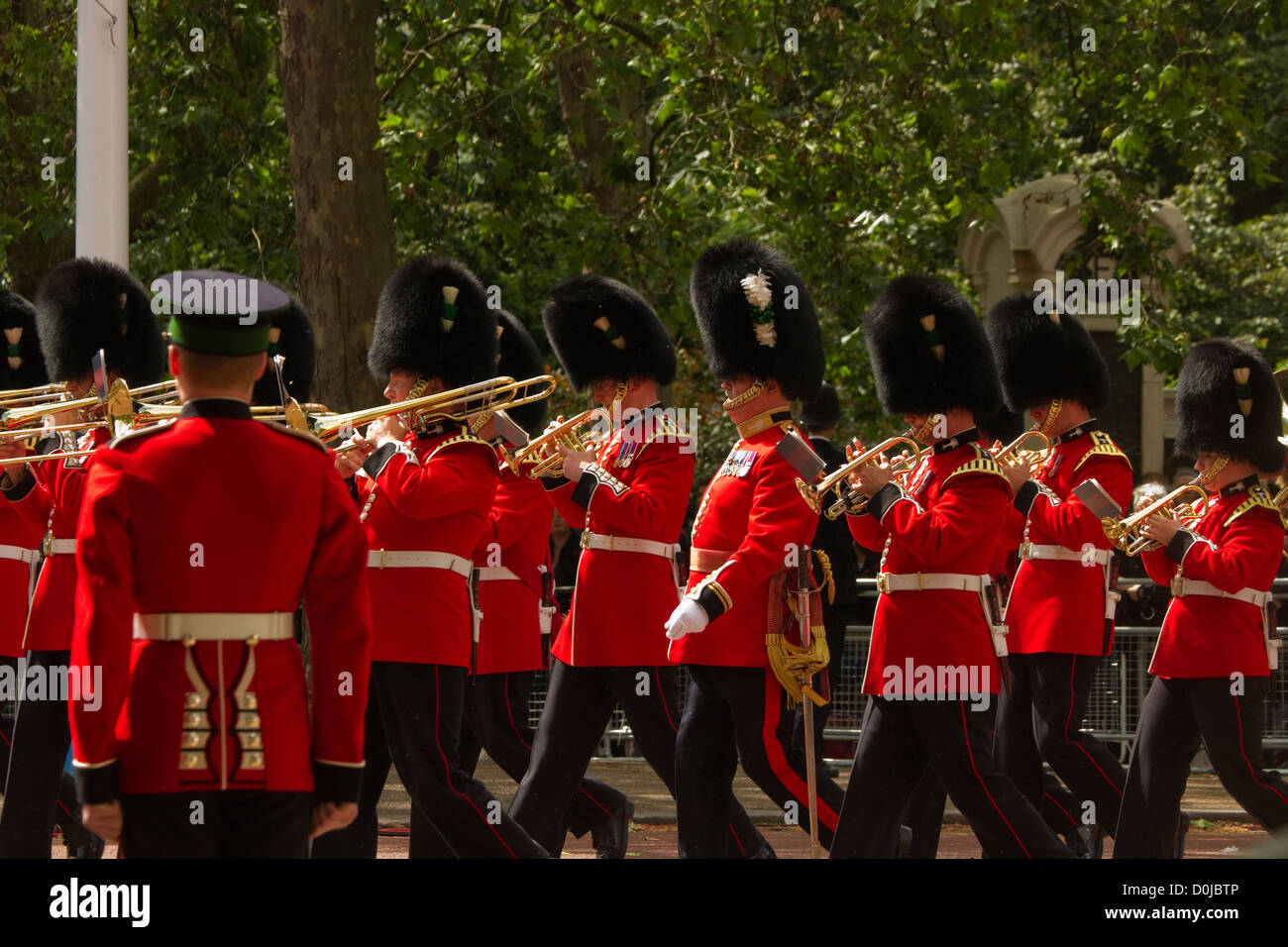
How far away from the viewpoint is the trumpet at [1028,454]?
650cm

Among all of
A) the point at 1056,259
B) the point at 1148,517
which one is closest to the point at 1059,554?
the point at 1148,517

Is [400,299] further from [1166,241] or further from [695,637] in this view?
[1166,241]

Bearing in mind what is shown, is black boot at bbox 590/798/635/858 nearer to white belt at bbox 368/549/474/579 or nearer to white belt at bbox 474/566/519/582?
white belt at bbox 474/566/519/582

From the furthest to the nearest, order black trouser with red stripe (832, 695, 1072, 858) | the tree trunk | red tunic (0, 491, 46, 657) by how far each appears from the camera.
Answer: the tree trunk < red tunic (0, 491, 46, 657) < black trouser with red stripe (832, 695, 1072, 858)

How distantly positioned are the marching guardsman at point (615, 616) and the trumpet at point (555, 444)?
69mm

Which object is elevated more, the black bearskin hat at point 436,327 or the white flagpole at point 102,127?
the white flagpole at point 102,127

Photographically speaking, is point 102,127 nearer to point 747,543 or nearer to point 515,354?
point 515,354

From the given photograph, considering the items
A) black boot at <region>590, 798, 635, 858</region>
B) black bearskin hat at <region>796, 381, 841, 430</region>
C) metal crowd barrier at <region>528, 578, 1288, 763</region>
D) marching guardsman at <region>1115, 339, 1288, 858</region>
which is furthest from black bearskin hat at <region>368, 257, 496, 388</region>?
metal crowd barrier at <region>528, 578, 1288, 763</region>

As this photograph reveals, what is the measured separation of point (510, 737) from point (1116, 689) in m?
3.68

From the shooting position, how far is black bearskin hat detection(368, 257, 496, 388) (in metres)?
5.95

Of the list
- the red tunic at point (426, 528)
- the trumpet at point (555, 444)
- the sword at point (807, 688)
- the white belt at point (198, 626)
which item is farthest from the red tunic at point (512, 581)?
the white belt at point (198, 626)

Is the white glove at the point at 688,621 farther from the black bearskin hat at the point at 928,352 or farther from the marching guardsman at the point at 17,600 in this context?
the marching guardsman at the point at 17,600

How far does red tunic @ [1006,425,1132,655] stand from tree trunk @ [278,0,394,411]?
142 inches

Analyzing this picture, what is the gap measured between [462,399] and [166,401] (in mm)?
1717
